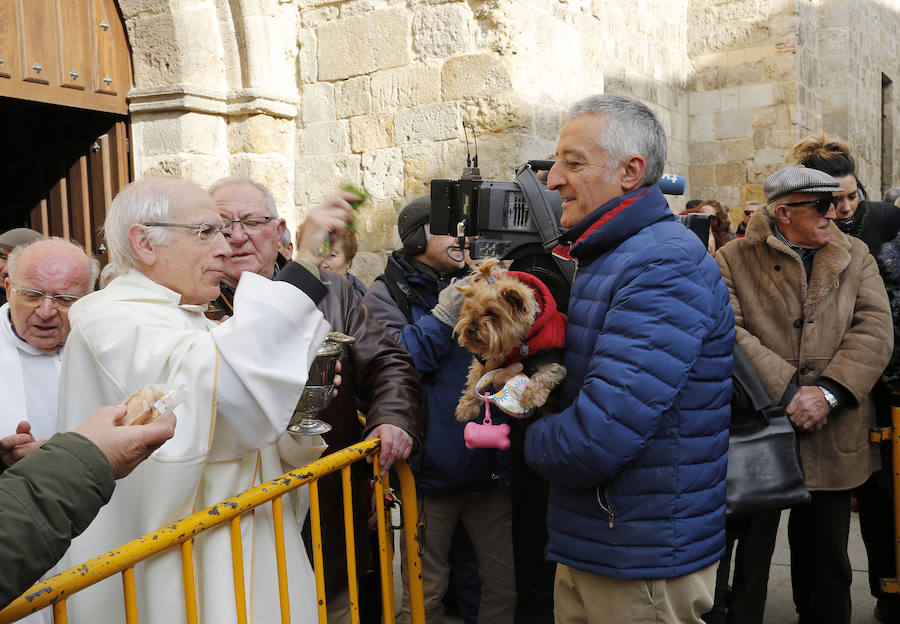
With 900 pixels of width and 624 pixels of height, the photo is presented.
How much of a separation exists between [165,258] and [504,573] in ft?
6.49

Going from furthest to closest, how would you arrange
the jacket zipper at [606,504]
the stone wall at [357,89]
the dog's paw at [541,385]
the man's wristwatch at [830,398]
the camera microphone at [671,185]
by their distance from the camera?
the stone wall at [357,89] < the man's wristwatch at [830,398] < the camera microphone at [671,185] < the dog's paw at [541,385] < the jacket zipper at [606,504]

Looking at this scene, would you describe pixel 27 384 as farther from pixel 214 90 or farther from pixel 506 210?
pixel 214 90

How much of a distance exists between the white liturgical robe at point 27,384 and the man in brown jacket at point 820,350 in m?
2.57

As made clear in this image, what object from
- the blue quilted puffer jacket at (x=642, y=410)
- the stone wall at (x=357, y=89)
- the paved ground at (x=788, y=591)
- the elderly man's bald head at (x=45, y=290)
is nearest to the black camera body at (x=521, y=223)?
the blue quilted puffer jacket at (x=642, y=410)

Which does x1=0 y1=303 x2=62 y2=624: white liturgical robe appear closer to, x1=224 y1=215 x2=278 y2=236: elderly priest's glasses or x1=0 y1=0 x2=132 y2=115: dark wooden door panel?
x1=224 y1=215 x2=278 y2=236: elderly priest's glasses

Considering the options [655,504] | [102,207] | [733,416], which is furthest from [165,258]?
[102,207]

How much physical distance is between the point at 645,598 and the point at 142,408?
1320 millimetres

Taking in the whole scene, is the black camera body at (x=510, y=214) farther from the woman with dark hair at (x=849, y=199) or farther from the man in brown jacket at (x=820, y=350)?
the woman with dark hair at (x=849, y=199)

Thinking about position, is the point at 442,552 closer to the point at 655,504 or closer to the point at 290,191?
the point at 655,504

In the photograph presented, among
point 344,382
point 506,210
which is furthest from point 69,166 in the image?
point 506,210

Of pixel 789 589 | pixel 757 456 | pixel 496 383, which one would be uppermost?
pixel 496 383

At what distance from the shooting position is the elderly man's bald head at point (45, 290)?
2.61 meters

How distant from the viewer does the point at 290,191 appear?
582cm

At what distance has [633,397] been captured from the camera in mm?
1873
